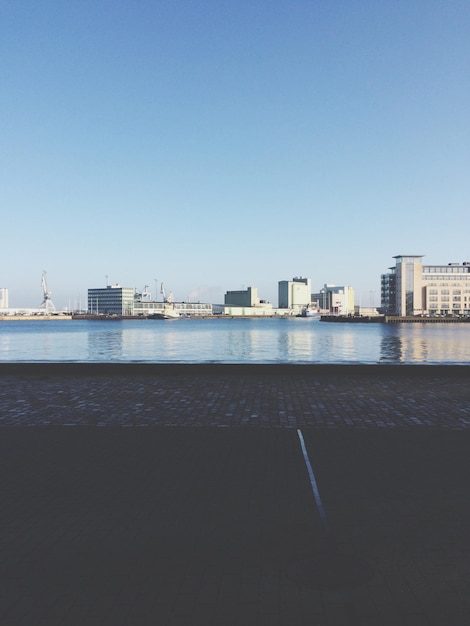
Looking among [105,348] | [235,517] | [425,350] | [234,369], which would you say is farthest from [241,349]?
[235,517]

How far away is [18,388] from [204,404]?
6.75m

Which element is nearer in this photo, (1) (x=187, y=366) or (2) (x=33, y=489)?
(2) (x=33, y=489)

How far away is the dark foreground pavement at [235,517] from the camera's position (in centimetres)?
400

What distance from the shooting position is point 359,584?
168 inches

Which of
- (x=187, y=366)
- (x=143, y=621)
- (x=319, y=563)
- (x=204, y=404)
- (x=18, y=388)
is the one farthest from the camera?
(x=187, y=366)

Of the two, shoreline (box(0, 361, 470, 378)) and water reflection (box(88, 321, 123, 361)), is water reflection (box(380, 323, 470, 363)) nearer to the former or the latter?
shoreline (box(0, 361, 470, 378))

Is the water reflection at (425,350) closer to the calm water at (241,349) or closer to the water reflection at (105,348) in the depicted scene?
the calm water at (241,349)

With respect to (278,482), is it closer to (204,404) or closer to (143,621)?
(143,621)

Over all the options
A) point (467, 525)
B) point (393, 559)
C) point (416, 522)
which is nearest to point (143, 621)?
point (393, 559)

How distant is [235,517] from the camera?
5594 mm

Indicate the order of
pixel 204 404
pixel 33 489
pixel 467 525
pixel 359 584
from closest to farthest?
pixel 359 584 < pixel 467 525 < pixel 33 489 < pixel 204 404

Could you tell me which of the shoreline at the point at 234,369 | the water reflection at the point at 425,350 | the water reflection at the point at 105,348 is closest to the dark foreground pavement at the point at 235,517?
the shoreline at the point at 234,369

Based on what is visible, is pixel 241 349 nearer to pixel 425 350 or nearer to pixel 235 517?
→ pixel 425 350

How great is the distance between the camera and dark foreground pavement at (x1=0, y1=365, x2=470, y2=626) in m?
4.00
